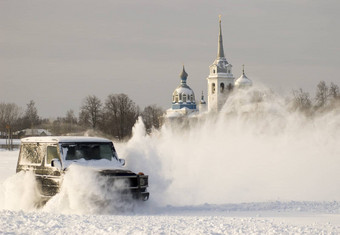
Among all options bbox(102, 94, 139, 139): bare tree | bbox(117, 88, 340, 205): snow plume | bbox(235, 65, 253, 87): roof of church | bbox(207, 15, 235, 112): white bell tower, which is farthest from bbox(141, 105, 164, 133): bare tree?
bbox(117, 88, 340, 205): snow plume

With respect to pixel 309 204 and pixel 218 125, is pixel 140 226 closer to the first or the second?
pixel 309 204

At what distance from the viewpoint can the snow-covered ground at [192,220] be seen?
1014 cm

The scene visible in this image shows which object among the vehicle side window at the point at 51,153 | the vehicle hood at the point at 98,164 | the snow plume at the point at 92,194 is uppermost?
the vehicle side window at the point at 51,153

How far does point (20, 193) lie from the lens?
14.2 metres

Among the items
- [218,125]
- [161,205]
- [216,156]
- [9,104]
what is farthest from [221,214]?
[9,104]

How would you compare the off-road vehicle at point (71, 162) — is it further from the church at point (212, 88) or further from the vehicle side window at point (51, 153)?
the church at point (212, 88)

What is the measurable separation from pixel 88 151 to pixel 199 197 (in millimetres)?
3988

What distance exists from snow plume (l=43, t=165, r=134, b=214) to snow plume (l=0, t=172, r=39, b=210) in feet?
4.70

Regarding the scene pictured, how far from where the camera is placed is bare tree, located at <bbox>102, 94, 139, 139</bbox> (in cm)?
9612

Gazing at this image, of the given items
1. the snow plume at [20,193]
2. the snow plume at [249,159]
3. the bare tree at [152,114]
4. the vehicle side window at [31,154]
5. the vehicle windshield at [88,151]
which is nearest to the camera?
the vehicle windshield at [88,151]

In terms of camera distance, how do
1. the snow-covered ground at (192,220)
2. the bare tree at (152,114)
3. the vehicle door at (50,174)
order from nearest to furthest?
1. the snow-covered ground at (192,220)
2. the vehicle door at (50,174)
3. the bare tree at (152,114)

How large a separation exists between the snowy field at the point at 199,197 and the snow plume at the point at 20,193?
0.03m

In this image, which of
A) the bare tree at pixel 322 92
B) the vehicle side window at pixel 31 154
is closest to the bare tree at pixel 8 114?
the bare tree at pixel 322 92

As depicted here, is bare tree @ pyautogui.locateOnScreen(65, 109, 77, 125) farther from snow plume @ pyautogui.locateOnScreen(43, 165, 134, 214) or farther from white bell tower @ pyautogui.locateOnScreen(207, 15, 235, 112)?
snow plume @ pyautogui.locateOnScreen(43, 165, 134, 214)
